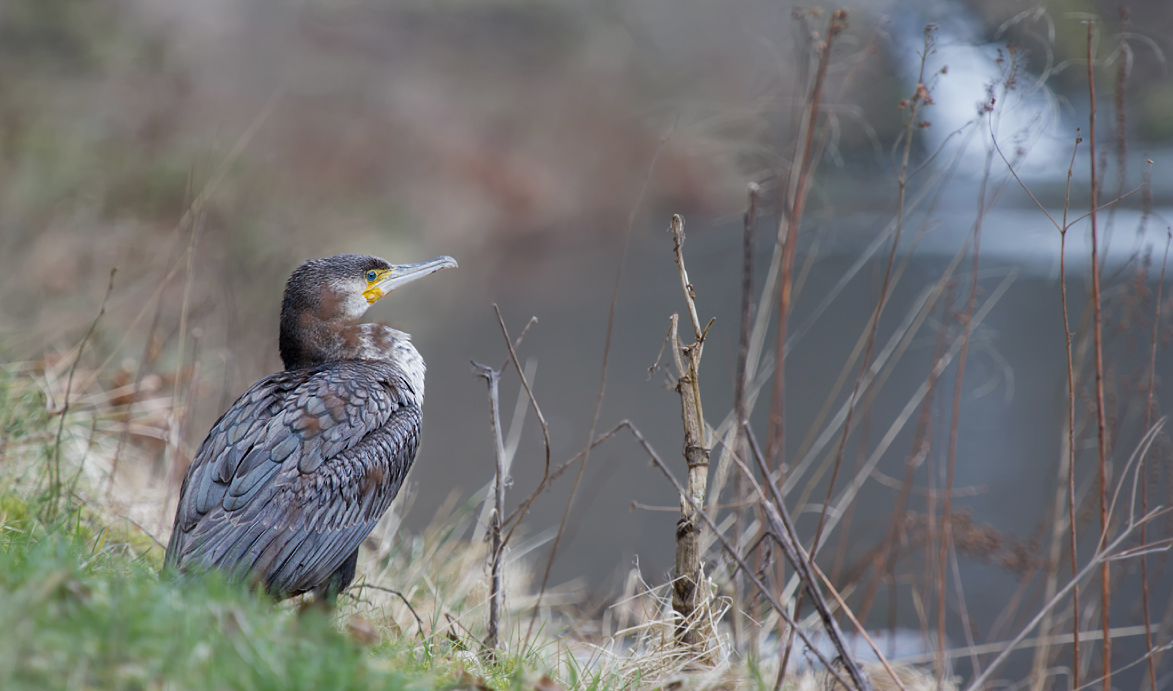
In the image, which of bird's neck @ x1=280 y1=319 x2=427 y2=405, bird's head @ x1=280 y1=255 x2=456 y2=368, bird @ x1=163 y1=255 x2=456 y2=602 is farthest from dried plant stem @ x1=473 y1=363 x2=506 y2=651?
bird's head @ x1=280 y1=255 x2=456 y2=368

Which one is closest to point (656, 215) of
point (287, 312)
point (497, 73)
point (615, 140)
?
point (615, 140)

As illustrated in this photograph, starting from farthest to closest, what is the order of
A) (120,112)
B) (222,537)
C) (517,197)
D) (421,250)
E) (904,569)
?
(517,197), (421,250), (120,112), (904,569), (222,537)

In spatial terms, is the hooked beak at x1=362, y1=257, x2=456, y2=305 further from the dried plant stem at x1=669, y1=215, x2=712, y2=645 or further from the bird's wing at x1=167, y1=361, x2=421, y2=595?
the dried plant stem at x1=669, y1=215, x2=712, y2=645

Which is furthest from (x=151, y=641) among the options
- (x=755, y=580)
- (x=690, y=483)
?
(x=690, y=483)

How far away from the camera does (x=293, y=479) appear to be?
8.00 feet

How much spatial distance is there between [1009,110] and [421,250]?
1191 centimetres

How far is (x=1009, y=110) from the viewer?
260 cm

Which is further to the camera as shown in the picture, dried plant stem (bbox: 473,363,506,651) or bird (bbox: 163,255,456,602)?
dried plant stem (bbox: 473,363,506,651)

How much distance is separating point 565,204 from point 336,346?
14.6 metres

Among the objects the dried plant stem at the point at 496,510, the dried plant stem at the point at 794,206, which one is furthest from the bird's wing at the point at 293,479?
the dried plant stem at the point at 794,206

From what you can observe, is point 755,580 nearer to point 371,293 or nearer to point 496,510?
point 496,510

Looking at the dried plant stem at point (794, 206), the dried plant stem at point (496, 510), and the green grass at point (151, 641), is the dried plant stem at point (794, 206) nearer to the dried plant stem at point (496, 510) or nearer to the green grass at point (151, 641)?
the dried plant stem at point (496, 510)

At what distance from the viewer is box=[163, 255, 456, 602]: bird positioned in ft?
7.68

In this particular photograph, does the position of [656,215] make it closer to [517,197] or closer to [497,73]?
[517,197]
